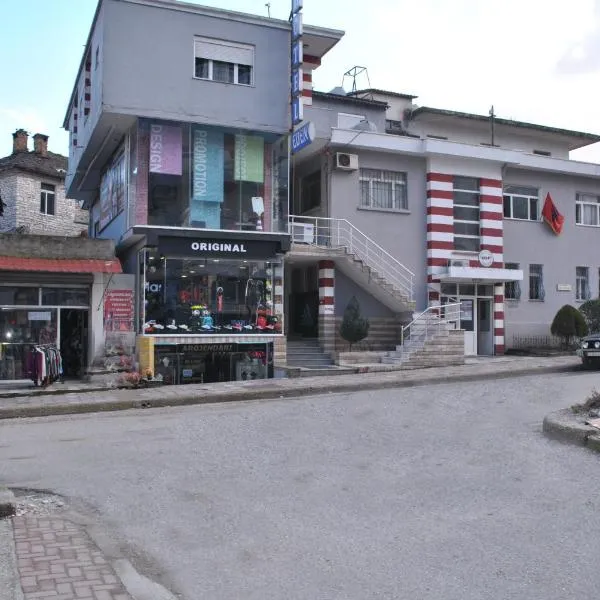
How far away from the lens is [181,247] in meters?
19.0

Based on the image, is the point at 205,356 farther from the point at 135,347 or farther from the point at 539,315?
the point at 539,315

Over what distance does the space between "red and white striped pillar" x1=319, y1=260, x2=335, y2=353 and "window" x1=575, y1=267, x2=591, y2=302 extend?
1064 centimetres

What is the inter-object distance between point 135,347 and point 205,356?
1.89 m

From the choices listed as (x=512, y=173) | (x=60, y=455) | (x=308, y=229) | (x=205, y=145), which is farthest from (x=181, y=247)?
(x=512, y=173)

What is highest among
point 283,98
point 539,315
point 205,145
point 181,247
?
point 283,98

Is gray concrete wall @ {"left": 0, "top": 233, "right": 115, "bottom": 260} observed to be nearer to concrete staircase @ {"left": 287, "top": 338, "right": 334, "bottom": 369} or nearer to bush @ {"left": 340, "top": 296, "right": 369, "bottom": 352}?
concrete staircase @ {"left": 287, "top": 338, "right": 334, "bottom": 369}

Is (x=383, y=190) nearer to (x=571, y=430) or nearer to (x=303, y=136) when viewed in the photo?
(x=303, y=136)

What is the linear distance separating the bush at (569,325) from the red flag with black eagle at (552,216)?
334 cm

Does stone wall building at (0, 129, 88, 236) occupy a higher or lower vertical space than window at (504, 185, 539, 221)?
higher

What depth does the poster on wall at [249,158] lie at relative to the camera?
19875mm

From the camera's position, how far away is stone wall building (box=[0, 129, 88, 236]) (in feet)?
111

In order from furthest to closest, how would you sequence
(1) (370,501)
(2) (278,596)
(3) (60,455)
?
(3) (60,455), (1) (370,501), (2) (278,596)

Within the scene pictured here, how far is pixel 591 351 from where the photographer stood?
18359 millimetres

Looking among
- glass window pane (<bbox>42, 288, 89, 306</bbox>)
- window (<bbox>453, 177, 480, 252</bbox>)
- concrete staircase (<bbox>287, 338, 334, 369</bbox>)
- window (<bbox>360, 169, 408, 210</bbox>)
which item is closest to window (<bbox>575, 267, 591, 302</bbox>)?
window (<bbox>453, 177, 480, 252</bbox>)
